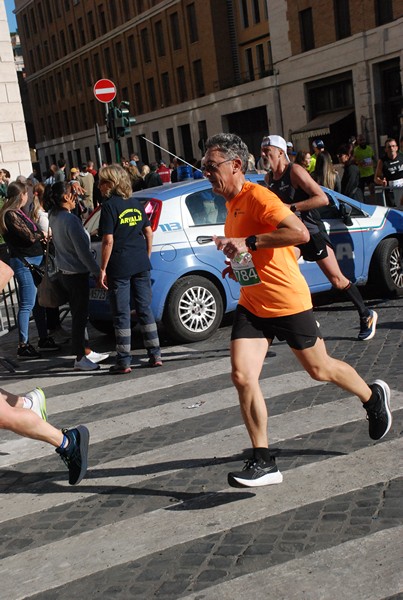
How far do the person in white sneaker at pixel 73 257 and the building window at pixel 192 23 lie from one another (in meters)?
45.8

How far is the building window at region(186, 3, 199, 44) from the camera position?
50.8m

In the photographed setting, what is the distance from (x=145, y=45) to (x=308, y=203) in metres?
52.7

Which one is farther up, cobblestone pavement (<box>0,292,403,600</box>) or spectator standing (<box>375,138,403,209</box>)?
spectator standing (<box>375,138,403,209</box>)

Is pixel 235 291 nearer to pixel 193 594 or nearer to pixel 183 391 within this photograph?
pixel 183 391

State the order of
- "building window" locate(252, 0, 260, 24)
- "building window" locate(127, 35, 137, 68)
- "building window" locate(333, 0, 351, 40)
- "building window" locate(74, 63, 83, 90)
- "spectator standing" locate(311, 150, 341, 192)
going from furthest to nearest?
"building window" locate(74, 63, 83, 90)
"building window" locate(127, 35, 137, 68)
"building window" locate(252, 0, 260, 24)
"building window" locate(333, 0, 351, 40)
"spectator standing" locate(311, 150, 341, 192)

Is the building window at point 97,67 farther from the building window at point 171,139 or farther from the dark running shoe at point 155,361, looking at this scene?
the dark running shoe at point 155,361

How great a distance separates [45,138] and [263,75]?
1638 inches

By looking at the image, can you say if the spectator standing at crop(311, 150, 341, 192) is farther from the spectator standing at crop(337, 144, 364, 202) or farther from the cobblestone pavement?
the cobblestone pavement

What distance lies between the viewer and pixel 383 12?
34438 mm

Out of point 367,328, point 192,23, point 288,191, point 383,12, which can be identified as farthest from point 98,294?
point 192,23

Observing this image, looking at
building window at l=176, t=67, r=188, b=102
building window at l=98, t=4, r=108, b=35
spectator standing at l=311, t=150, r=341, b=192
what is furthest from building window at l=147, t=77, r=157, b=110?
spectator standing at l=311, t=150, r=341, b=192

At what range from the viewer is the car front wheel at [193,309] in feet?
27.0

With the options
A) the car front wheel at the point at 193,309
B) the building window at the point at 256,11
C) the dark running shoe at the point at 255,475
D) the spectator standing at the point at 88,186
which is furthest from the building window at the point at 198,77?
the dark running shoe at the point at 255,475

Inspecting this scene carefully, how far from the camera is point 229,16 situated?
49062 mm
